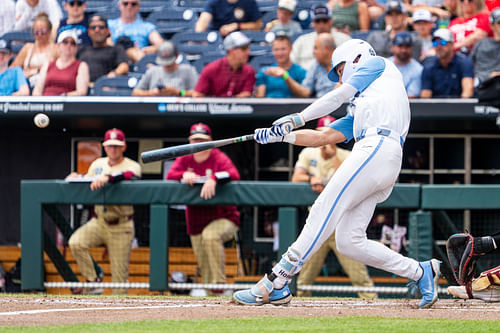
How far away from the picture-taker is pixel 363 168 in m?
4.96

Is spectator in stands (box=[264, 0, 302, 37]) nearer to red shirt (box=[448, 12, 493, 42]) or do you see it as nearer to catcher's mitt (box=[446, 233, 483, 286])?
red shirt (box=[448, 12, 493, 42])

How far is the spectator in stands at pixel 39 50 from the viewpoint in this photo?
964 centimetres

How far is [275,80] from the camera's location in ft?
28.3

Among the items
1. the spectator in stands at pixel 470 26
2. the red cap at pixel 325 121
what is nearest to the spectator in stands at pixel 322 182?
the red cap at pixel 325 121

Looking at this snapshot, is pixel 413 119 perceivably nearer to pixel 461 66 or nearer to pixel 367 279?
pixel 461 66

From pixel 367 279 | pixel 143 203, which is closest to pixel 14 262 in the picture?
pixel 143 203

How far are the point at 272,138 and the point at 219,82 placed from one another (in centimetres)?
354

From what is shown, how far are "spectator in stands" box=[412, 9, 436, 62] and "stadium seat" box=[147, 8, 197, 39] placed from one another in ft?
9.77

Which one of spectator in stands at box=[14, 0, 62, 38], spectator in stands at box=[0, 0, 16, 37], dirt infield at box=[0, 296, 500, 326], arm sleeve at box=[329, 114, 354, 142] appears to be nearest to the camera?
dirt infield at box=[0, 296, 500, 326]

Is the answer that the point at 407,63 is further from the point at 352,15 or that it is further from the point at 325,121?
the point at 352,15

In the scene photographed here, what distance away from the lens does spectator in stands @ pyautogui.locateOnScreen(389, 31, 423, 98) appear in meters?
8.45

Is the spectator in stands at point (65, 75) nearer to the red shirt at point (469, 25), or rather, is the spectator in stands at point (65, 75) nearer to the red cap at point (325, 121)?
the red cap at point (325, 121)

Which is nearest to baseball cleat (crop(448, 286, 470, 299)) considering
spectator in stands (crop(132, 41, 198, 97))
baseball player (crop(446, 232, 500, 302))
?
baseball player (crop(446, 232, 500, 302))

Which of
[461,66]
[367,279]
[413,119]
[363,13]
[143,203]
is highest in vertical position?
[363,13]
